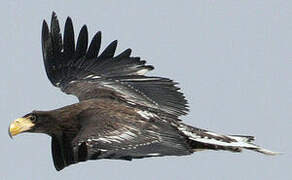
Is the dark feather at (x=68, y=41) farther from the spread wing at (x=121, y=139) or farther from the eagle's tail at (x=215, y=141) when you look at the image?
the eagle's tail at (x=215, y=141)

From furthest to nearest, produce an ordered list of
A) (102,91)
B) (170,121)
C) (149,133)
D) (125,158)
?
(102,91)
(170,121)
(149,133)
(125,158)

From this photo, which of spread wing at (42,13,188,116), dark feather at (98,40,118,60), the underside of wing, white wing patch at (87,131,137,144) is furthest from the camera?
dark feather at (98,40,118,60)

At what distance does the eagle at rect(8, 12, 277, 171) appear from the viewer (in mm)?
14258

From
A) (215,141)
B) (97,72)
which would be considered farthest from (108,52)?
(215,141)

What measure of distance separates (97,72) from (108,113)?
101 inches

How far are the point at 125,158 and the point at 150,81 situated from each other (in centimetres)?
395

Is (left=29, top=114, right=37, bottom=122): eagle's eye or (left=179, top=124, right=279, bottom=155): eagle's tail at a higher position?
(left=29, top=114, right=37, bottom=122): eagle's eye

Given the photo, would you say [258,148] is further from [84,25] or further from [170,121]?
[84,25]

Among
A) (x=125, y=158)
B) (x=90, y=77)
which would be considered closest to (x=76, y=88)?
(x=90, y=77)

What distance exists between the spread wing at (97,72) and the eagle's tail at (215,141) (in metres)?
1.17

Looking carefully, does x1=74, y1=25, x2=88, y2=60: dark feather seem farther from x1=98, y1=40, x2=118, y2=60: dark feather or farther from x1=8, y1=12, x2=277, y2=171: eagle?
x1=98, y1=40, x2=118, y2=60: dark feather

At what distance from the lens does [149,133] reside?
48.6ft

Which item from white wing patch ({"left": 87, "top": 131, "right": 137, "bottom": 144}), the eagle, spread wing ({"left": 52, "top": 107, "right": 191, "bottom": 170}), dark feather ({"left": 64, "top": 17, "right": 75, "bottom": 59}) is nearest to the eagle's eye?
the eagle

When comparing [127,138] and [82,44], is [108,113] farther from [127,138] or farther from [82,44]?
[82,44]
